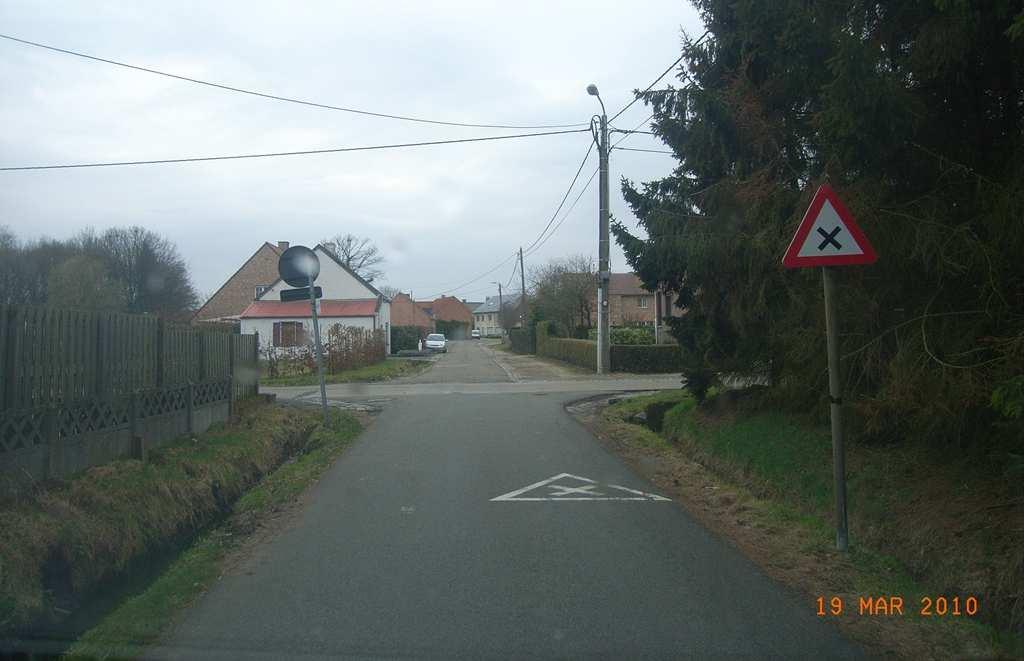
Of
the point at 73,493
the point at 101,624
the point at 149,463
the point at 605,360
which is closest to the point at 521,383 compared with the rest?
the point at 605,360

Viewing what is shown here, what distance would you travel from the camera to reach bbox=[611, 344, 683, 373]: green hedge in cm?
3059

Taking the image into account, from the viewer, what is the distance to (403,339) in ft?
200

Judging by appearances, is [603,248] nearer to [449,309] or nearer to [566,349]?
[566,349]

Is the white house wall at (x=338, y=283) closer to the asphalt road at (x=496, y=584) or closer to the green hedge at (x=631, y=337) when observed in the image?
the green hedge at (x=631, y=337)

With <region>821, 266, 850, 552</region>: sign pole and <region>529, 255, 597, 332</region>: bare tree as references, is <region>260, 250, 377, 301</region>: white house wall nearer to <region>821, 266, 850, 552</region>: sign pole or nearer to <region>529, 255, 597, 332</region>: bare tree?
<region>529, 255, 597, 332</region>: bare tree

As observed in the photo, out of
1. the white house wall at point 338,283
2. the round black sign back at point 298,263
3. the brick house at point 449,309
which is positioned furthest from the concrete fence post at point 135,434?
the brick house at point 449,309

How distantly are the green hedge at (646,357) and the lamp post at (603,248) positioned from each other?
106cm

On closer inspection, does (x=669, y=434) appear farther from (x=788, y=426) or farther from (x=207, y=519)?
(x=207, y=519)

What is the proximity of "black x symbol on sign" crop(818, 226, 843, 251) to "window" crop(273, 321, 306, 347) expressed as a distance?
29.5m

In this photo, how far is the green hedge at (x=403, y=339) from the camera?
59.6 metres

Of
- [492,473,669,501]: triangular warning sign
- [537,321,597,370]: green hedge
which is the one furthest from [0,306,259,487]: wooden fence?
[537,321,597,370]: green hedge

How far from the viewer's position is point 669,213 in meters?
11.7

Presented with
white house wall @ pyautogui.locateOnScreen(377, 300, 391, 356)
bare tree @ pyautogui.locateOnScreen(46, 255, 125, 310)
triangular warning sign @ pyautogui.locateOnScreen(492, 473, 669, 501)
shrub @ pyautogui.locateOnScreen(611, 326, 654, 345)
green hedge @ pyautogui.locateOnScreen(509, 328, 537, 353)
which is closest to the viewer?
triangular warning sign @ pyautogui.locateOnScreen(492, 473, 669, 501)

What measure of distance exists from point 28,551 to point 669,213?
869 cm
